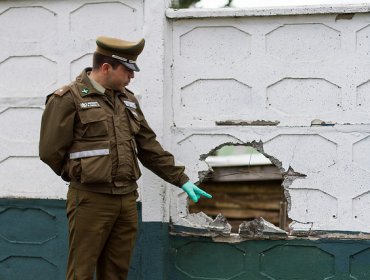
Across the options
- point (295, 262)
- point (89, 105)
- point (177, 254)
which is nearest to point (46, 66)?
point (89, 105)

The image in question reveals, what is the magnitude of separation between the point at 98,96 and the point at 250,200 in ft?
13.4

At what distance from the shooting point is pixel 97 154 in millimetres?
3113

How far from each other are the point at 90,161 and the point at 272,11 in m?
1.48

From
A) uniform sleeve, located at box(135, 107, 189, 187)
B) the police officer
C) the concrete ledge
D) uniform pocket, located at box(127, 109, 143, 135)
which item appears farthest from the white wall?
the police officer

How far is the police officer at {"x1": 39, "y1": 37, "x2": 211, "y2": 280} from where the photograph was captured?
10.1ft

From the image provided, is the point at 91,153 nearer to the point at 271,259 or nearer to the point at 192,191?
the point at 192,191

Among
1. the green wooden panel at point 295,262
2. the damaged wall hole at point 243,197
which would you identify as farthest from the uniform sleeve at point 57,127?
the damaged wall hole at point 243,197

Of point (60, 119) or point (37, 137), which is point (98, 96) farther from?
point (37, 137)

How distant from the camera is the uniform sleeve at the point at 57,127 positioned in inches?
121

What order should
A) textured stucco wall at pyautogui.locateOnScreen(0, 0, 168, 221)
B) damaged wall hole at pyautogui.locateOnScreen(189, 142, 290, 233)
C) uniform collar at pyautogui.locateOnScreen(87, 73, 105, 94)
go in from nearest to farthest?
uniform collar at pyautogui.locateOnScreen(87, 73, 105, 94), textured stucco wall at pyautogui.locateOnScreen(0, 0, 168, 221), damaged wall hole at pyautogui.locateOnScreen(189, 142, 290, 233)

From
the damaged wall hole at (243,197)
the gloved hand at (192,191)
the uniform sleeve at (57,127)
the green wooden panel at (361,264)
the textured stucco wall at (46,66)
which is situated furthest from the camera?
the damaged wall hole at (243,197)

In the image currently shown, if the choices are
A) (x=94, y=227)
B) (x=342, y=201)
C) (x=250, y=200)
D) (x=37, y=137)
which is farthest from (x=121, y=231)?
(x=250, y=200)

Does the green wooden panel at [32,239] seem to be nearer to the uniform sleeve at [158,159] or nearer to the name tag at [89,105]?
the uniform sleeve at [158,159]

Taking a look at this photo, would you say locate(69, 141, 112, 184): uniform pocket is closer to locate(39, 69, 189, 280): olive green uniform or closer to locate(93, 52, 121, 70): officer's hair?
locate(39, 69, 189, 280): olive green uniform
